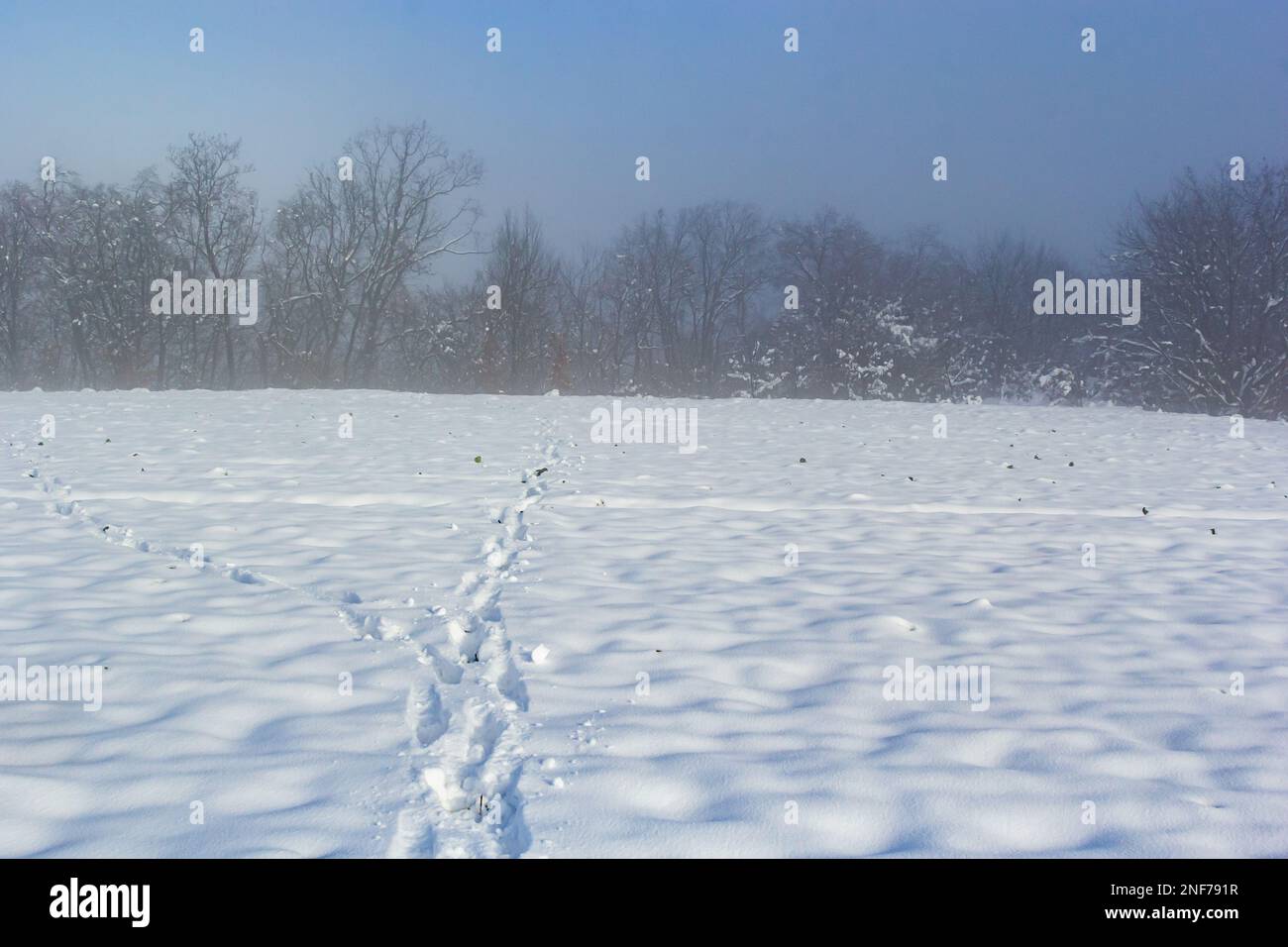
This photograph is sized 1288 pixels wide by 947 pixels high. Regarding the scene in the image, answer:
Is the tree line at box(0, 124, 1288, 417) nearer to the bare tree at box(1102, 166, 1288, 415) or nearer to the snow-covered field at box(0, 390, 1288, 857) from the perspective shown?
the bare tree at box(1102, 166, 1288, 415)

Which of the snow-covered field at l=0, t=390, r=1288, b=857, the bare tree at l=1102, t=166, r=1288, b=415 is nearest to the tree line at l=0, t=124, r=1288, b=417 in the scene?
the bare tree at l=1102, t=166, r=1288, b=415

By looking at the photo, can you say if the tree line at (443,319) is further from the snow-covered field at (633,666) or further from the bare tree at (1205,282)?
the snow-covered field at (633,666)

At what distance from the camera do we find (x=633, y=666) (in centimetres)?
411

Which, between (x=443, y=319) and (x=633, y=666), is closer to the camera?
(x=633, y=666)

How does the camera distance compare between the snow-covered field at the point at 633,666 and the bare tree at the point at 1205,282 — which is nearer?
the snow-covered field at the point at 633,666

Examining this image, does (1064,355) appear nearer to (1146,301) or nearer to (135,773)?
(1146,301)

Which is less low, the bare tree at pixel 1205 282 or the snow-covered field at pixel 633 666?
the bare tree at pixel 1205 282

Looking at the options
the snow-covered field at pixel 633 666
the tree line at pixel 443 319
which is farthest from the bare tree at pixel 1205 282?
the snow-covered field at pixel 633 666

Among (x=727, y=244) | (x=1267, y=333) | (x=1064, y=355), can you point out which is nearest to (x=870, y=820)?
(x=1267, y=333)

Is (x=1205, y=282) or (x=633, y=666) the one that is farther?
(x=1205, y=282)

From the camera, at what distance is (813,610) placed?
198 inches

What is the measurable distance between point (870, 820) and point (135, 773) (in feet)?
7.50

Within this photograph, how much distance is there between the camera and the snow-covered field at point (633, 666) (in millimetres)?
2703
